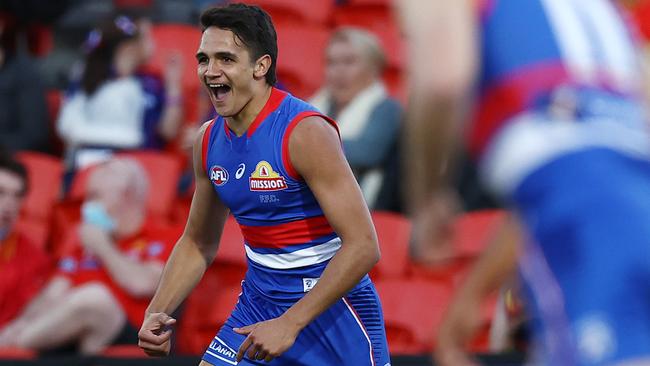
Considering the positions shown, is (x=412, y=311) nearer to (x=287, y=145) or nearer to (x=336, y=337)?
(x=336, y=337)

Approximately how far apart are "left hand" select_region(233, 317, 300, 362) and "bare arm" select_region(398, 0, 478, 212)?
1667 millimetres

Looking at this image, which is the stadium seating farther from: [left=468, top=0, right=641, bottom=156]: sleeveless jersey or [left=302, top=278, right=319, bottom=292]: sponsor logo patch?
[left=468, top=0, right=641, bottom=156]: sleeveless jersey

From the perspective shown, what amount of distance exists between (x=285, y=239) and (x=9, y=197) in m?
3.29

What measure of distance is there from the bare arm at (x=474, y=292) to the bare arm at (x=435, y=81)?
21 cm

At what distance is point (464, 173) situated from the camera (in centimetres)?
715

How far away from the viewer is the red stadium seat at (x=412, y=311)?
21.3 feet

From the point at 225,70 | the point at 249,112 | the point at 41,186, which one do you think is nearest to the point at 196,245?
the point at 249,112

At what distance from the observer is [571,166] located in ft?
7.66

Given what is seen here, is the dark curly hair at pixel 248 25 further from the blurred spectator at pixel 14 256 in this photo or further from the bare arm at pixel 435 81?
the blurred spectator at pixel 14 256

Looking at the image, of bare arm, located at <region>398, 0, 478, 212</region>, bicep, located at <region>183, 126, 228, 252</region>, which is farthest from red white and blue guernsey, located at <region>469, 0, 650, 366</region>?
bicep, located at <region>183, 126, 228, 252</region>

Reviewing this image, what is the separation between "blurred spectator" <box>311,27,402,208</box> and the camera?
6914 mm

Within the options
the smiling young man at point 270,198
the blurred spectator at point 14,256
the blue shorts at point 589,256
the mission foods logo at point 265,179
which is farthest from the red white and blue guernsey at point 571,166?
the blurred spectator at point 14,256

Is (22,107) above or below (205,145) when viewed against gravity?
below

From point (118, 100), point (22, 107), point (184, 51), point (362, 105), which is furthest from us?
point (184, 51)
